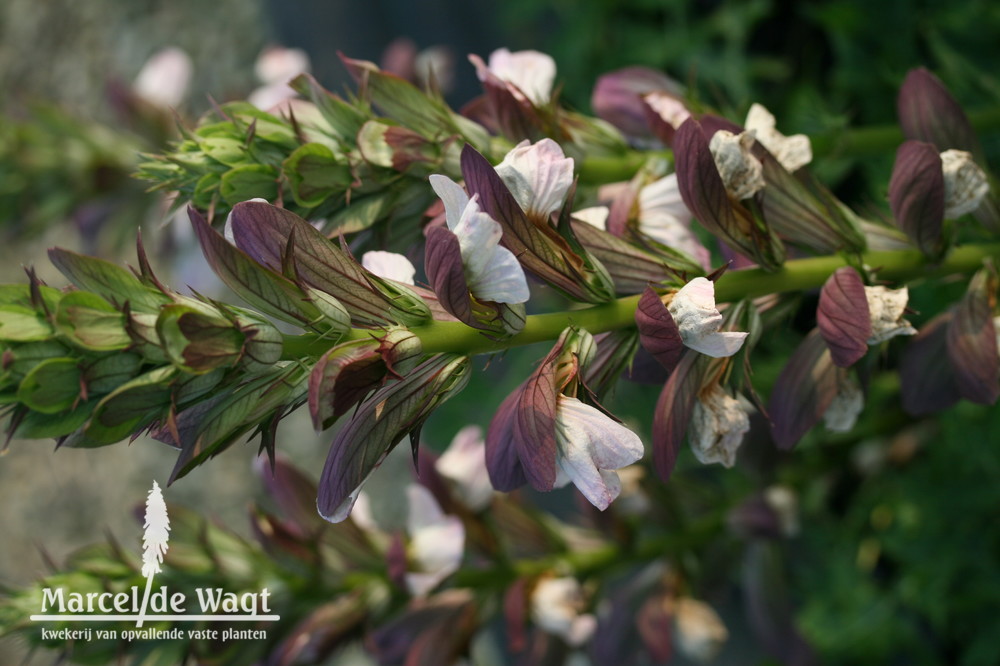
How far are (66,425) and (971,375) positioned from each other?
1.45ft

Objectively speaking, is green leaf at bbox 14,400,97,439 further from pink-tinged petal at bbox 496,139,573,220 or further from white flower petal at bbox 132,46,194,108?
white flower petal at bbox 132,46,194,108

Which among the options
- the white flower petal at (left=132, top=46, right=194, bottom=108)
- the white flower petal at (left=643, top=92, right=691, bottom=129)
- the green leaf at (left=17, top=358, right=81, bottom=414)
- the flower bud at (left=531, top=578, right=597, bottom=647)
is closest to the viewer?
the green leaf at (left=17, top=358, right=81, bottom=414)

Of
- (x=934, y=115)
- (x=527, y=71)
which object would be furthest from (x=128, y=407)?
(x=934, y=115)

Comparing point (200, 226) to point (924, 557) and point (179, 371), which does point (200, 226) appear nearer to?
point (179, 371)

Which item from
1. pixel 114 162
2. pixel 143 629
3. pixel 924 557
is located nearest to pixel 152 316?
pixel 143 629

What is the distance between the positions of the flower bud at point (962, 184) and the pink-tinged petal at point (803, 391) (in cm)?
10

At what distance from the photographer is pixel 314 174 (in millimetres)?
476

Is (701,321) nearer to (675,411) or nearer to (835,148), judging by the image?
(675,411)

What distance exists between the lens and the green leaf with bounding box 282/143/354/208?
0.46m

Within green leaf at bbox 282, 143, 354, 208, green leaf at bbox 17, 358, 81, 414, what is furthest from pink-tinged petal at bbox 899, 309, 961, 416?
green leaf at bbox 17, 358, 81, 414

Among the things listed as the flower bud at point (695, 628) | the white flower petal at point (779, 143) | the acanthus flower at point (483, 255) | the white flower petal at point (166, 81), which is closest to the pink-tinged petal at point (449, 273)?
the acanthus flower at point (483, 255)

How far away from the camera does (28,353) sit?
36 cm

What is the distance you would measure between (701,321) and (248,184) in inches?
9.3

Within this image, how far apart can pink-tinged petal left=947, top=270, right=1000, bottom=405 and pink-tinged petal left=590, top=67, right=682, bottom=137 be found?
22cm
